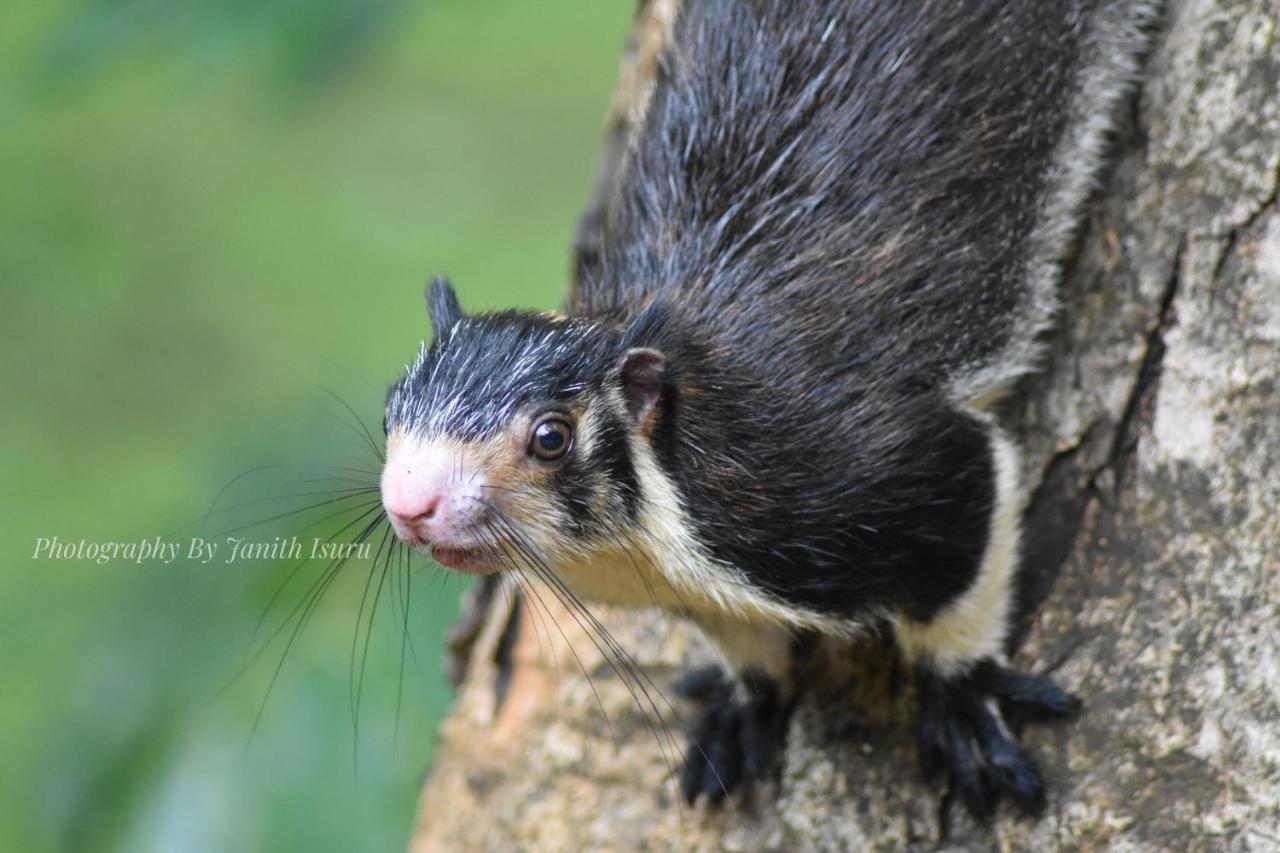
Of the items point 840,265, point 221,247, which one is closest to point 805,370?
point 840,265

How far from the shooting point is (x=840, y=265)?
10.4 feet

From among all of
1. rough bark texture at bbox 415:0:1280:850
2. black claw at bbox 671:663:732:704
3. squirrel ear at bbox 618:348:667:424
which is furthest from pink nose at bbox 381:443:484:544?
black claw at bbox 671:663:732:704

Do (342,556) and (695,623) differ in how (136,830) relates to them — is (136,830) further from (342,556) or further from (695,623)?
(695,623)

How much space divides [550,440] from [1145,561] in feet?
3.99

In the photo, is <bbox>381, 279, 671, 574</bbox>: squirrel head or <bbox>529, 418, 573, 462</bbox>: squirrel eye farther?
<bbox>529, 418, 573, 462</bbox>: squirrel eye

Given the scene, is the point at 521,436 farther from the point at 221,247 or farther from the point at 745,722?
the point at 221,247

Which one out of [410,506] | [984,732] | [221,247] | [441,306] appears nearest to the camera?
[410,506]

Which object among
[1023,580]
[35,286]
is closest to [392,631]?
[1023,580]

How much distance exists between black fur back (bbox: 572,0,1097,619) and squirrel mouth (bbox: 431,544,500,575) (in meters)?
0.43

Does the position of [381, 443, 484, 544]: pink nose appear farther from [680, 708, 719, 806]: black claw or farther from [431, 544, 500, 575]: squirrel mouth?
[680, 708, 719, 806]: black claw

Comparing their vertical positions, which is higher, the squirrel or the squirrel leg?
the squirrel

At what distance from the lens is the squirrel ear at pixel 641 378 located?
2.87 meters

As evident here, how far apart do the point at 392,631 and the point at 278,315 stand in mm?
5987

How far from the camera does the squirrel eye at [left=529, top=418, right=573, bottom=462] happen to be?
9.31ft
